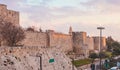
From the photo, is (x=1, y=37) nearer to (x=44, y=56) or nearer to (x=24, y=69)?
(x=44, y=56)

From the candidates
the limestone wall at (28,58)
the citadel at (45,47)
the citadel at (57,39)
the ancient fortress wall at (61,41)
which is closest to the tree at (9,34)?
the citadel at (45,47)

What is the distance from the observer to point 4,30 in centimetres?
3200

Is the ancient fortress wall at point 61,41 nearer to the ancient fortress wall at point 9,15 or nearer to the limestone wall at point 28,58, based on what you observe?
the ancient fortress wall at point 9,15

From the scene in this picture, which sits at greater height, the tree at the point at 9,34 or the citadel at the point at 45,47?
the tree at the point at 9,34

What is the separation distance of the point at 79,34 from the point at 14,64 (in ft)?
139

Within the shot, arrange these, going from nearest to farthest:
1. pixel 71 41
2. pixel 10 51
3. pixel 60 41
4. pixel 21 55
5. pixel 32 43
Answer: pixel 10 51 → pixel 21 55 → pixel 32 43 → pixel 60 41 → pixel 71 41

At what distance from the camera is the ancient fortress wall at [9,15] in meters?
35.6

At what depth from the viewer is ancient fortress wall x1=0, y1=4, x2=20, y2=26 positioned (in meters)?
35.6

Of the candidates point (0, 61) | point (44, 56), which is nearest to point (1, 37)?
point (44, 56)

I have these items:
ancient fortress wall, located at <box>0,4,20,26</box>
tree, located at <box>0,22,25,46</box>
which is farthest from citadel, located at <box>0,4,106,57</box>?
tree, located at <box>0,22,25,46</box>

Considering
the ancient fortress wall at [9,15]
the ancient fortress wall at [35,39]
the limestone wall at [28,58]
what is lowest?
the limestone wall at [28,58]

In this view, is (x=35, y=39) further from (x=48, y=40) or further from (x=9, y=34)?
(x=9, y=34)

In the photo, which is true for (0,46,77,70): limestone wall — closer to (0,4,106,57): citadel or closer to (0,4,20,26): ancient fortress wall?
(0,4,106,57): citadel

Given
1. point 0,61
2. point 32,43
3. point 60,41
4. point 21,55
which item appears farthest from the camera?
point 60,41
